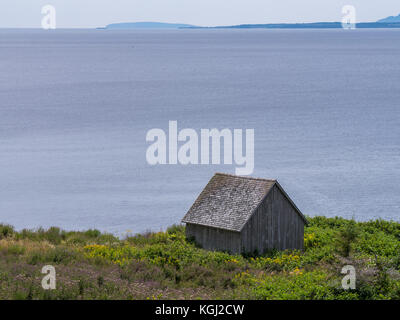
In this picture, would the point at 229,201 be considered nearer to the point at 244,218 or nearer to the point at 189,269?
the point at 244,218

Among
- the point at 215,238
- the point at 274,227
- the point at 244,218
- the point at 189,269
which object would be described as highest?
the point at 244,218

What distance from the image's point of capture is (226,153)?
76750 mm

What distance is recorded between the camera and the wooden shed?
30703 mm

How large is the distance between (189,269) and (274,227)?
7539mm

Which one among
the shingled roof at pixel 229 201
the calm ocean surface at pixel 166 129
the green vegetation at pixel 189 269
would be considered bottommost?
the green vegetation at pixel 189 269

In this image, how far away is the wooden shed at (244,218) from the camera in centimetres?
3070

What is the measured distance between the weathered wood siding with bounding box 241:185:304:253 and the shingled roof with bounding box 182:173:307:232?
0.34 meters

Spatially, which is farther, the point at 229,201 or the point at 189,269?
the point at 229,201

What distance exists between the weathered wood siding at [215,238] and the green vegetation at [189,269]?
0.55m

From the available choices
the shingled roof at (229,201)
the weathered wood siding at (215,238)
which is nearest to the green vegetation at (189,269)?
the weathered wood siding at (215,238)

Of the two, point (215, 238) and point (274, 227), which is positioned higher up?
point (274, 227)

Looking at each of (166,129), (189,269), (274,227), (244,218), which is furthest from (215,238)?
(166,129)

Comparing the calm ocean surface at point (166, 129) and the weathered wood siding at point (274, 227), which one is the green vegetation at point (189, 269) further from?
the calm ocean surface at point (166, 129)

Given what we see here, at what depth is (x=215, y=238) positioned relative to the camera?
3133 cm
